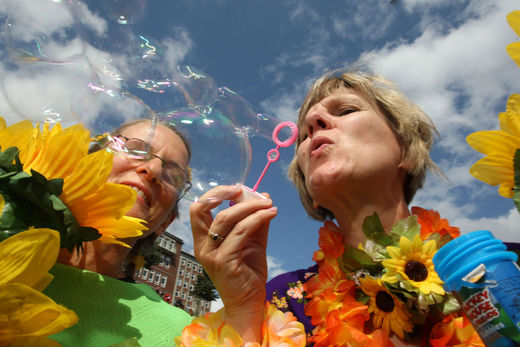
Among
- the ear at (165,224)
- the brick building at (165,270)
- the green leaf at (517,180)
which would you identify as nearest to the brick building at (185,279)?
the brick building at (165,270)

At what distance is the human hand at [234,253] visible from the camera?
1.20 metres

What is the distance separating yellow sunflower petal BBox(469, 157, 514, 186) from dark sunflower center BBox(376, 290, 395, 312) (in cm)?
78

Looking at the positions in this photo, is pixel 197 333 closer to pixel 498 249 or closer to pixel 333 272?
pixel 333 272

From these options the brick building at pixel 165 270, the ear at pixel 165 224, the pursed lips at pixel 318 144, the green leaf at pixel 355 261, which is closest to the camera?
the green leaf at pixel 355 261

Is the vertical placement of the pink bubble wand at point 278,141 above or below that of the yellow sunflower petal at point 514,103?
above

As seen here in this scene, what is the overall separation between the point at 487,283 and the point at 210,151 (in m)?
1.32

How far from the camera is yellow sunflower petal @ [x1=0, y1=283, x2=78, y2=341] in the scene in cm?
61

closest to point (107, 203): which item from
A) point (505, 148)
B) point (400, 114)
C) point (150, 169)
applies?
point (150, 169)

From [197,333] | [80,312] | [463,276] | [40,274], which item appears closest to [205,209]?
[197,333]

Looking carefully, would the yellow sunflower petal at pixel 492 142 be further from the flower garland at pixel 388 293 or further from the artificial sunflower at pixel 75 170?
the artificial sunflower at pixel 75 170

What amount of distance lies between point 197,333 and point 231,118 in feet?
3.96

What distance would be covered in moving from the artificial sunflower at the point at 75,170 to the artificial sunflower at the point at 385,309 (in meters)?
1.09

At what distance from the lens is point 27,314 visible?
628mm

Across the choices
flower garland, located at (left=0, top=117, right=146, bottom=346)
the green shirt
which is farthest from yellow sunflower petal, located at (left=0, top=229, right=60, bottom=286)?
the green shirt
